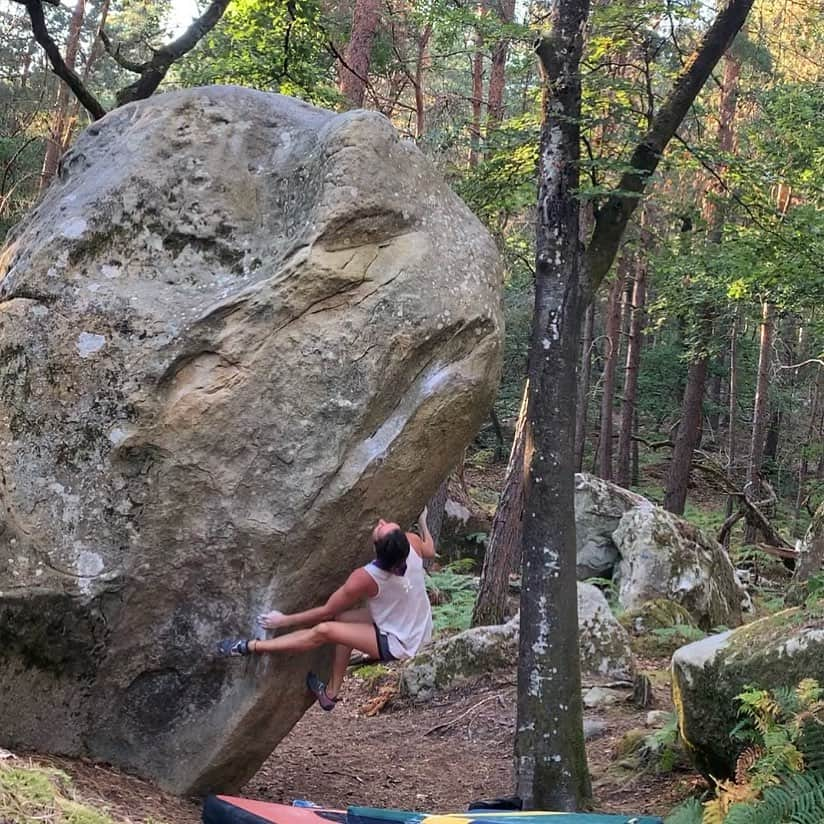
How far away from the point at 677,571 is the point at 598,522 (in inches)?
86.6

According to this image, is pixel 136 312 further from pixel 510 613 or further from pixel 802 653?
pixel 510 613

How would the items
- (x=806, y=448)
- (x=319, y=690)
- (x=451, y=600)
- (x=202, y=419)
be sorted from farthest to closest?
(x=806, y=448)
(x=451, y=600)
(x=319, y=690)
(x=202, y=419)

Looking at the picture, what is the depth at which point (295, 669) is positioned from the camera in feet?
18.6

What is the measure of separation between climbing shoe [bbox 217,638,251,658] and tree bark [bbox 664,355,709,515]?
47.7 feet

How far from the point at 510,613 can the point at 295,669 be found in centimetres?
653

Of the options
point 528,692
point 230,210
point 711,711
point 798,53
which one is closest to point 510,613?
point 528,692

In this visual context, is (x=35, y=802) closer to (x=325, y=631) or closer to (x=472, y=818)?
(x=472, y=818)

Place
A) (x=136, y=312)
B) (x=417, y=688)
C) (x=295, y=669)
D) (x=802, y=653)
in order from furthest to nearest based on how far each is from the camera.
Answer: (x=417, y=688) → (x=295, y=669) → (x=136, y=312) → (x=802, y=653)

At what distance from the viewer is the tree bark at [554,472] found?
5957 mm

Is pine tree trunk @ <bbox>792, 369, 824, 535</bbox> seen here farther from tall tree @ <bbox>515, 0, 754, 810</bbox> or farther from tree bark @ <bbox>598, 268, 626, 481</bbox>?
tall tree @ <bbox>515, 0, 754, 810</bbox>

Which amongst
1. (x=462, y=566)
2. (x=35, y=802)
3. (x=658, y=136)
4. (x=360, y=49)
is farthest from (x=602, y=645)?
(x=360, y=49)

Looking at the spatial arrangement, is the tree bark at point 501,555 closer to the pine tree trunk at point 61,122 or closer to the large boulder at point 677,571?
the large boulder at point 677,571

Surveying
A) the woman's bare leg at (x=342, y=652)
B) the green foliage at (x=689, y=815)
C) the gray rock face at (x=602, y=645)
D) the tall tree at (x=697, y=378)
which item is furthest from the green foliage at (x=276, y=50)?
the tall tree at (x=697, y=378)

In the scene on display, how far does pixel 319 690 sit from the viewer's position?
5746 mm
